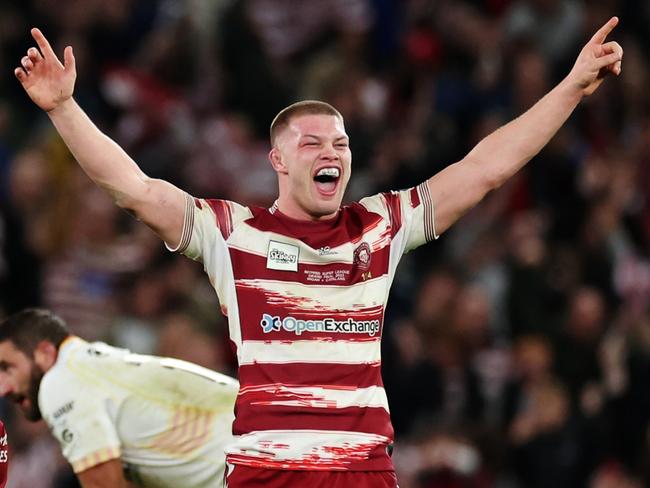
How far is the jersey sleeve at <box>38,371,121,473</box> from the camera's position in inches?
265

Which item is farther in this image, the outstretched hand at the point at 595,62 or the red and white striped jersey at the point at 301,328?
the outstretched hand at the point at 595,62

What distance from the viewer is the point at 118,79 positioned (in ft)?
40.2

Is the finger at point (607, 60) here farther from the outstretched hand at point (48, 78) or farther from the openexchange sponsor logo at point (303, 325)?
the outstretched hand at point (48, 78)

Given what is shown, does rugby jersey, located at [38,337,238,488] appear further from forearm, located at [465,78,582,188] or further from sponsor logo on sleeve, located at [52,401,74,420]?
forearm, located at [465,78,582,188]

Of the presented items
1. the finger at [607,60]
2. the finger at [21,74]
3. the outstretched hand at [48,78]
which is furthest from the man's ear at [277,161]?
the finger at [607,60]

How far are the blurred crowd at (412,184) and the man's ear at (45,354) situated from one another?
2.72 meters

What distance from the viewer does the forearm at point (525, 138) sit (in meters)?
6.00

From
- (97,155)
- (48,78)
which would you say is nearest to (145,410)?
→ (97,155)

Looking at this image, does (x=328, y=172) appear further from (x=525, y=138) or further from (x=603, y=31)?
(x=603, y=31)

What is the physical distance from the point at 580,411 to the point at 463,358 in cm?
99

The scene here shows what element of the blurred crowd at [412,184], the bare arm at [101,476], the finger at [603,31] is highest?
the blurred crowd at [412,184]

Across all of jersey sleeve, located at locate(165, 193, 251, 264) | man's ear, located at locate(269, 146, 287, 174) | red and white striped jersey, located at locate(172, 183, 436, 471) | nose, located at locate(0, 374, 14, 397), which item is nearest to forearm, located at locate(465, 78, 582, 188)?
red and white striped jersey, located at locate(172, 183, 436, 471)

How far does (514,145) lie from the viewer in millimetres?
6004

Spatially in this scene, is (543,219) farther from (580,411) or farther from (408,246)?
(408,246)
